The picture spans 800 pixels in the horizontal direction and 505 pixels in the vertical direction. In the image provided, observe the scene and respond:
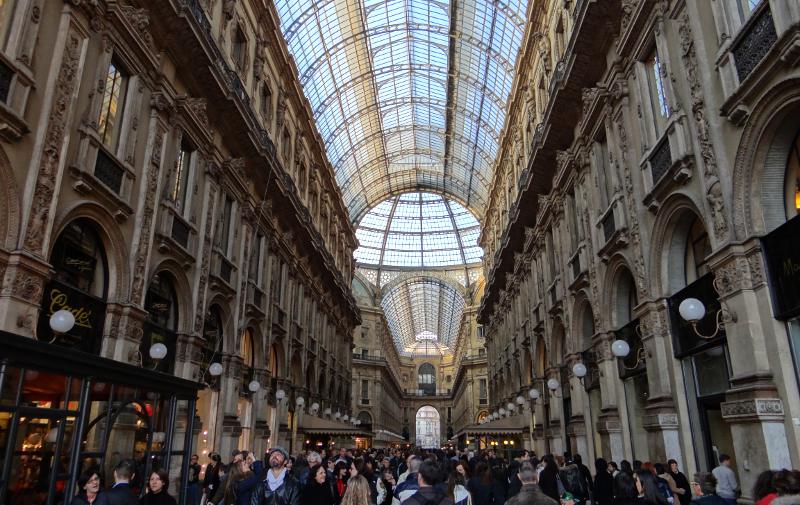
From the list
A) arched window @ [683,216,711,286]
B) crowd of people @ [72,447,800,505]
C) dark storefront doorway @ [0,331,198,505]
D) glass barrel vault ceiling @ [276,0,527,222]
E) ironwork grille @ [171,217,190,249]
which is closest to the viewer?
crowd of people @ [72,447,800,505]

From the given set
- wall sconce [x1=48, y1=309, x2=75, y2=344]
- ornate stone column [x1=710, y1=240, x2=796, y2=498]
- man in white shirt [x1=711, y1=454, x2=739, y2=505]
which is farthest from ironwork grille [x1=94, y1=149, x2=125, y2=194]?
man in white shirt [x1=711, y1=454, x2=739, y2=505]

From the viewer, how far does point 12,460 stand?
254 inches

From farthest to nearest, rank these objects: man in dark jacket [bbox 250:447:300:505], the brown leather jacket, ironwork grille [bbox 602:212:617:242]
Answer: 1. ironwork grille [bbox 602:212:617:242]
2. man in dark jacket [bbox 250:447:300:505]
3. the brown leather jacket

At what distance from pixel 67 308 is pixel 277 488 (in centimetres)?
671

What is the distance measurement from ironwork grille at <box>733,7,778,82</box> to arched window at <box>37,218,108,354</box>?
11.8 m

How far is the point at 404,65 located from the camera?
42.0 m

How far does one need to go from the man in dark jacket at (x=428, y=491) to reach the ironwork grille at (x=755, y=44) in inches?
288

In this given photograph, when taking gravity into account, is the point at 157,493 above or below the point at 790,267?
below

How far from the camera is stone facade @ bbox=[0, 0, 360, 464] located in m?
9.34

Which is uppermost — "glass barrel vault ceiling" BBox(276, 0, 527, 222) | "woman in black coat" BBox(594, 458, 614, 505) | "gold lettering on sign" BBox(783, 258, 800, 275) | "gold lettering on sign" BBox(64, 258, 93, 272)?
"glass barrel vault ceiling" BBox(276, 0, 527, 222)

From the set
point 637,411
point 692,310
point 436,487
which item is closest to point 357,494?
point 436,487

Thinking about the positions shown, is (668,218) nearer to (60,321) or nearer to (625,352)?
(625,352)

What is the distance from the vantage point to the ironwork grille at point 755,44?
8000mm

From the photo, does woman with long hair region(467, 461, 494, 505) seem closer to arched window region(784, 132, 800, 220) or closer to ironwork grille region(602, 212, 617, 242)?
arched window region(784, 132, 800, 220)
